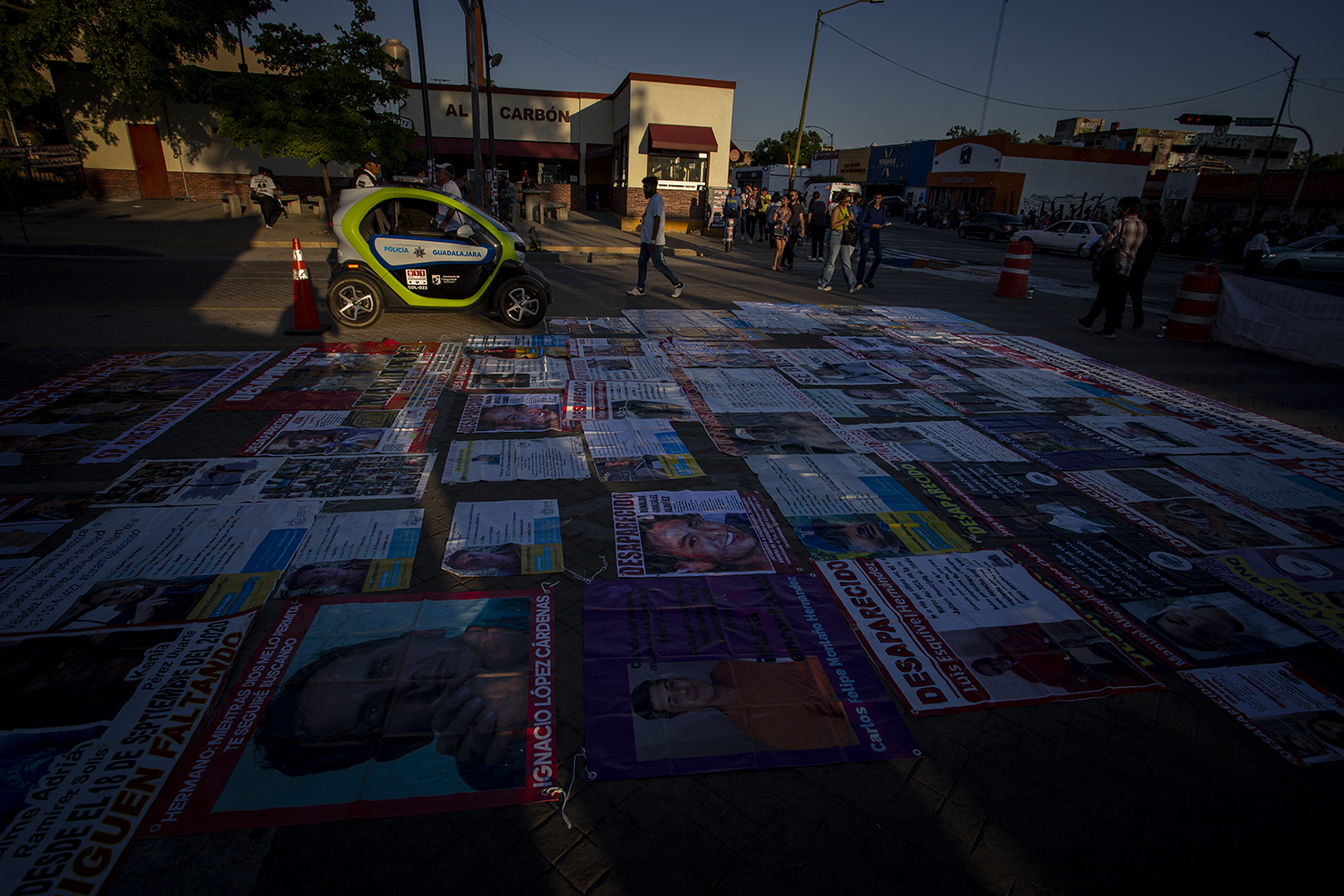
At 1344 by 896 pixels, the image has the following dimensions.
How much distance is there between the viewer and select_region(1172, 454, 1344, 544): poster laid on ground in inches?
152

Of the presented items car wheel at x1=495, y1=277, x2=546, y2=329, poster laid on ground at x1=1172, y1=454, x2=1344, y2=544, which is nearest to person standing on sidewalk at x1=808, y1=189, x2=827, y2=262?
car wheel at x1=495, y1=277, x2=546, y2=329

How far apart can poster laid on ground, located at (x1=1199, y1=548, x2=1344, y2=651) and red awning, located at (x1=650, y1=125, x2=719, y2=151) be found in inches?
925

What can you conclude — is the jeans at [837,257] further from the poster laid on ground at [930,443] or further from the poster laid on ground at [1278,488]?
the poster laid on ground at [1278,488]

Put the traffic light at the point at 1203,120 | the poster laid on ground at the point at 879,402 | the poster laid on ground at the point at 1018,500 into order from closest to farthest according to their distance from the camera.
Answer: the poster laid on ground at the point at 1018,500
the poster laid on ground at the point at 879,402
the traffic light at the point at 1203,120

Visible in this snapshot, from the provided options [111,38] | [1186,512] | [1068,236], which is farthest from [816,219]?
[111,38]

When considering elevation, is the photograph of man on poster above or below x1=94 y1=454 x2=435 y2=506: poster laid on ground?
below

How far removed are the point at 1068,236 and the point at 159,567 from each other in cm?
3012

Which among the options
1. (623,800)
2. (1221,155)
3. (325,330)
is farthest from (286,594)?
(1221,155)

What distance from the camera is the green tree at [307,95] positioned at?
16.6m

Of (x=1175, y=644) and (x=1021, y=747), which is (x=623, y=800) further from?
(x=1175, y=644)

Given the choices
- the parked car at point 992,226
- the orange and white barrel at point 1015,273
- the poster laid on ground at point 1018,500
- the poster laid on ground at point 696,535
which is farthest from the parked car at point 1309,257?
the poster laid on ground at point 696,535

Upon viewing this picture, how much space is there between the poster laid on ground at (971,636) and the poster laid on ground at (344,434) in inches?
119

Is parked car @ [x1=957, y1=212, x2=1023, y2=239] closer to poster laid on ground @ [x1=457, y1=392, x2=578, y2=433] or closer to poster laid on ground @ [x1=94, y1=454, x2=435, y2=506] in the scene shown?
poster laid on ground @ [x1=457, y1=392, x2=578, y2=433]

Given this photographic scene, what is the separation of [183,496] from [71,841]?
89.9 inches
